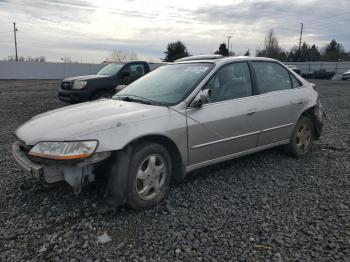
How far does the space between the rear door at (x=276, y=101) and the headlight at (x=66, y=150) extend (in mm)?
2421

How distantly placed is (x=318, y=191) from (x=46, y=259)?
3.16 metres

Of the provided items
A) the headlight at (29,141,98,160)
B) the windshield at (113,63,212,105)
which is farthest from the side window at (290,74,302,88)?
the headlight at (29,141,98,160)

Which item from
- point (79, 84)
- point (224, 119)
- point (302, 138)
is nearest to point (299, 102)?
point (302, 138)

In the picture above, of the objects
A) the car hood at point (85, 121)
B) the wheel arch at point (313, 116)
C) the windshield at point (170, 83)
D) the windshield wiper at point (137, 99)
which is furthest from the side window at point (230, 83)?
the wheel arch at point (313, 116)

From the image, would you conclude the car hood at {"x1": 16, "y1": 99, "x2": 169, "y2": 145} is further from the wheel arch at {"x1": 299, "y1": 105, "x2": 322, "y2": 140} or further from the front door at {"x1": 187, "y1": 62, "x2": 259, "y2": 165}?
the wheel arch at {"x1": 299, "y1": 105, "x2": 322, "y2": 140}

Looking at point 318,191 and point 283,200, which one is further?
point 318,191

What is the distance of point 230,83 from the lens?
4.36m

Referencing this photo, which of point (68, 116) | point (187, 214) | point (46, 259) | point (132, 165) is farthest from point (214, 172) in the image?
point (46, 259)

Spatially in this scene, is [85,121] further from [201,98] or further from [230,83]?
[230,83]

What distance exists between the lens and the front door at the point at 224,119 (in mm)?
3857

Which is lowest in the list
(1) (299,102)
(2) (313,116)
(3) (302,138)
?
(3) (302,138)

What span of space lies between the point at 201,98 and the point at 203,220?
1358 millimetres

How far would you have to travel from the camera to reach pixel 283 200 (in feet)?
12.4

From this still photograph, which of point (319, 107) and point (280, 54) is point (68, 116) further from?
point (280, 54)
